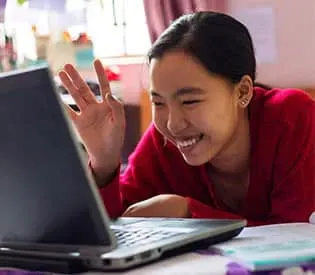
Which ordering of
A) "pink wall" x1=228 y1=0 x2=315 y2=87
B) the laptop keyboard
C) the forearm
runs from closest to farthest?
the laptop keyboard, the forearm, "pink wall" x1=228 y1=0 x2=315 y2=87

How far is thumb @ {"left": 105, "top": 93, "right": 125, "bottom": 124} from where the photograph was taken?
1235 mm

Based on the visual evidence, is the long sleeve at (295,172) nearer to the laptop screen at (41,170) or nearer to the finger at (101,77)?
the finger at (101,77)

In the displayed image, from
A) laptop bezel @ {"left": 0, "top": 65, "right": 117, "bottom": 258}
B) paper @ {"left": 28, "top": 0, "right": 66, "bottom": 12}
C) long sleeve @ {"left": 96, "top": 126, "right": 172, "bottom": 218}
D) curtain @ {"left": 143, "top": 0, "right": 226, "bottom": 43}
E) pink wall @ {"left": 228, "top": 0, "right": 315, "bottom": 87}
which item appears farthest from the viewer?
paper @ {"left": 28, "top": 0, "right": 66, "bottom": 12}

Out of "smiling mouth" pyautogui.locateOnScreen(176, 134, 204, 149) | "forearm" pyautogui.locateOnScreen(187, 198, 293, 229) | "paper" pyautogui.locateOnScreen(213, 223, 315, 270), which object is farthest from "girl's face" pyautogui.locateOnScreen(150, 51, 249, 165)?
"paper" pyautogui.locateOnScreen(213, 223, 315, 270)

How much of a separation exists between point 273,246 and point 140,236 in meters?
0.16

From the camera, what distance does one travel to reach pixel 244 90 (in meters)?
1.32

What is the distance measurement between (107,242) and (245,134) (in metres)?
0.62

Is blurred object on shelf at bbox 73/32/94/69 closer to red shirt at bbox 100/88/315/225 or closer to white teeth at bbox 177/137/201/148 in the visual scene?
red shirt at bbox 100/88/315/225

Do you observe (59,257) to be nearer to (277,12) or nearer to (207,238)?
(207,238)

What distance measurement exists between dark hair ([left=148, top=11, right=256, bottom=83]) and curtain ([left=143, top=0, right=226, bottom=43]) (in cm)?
123

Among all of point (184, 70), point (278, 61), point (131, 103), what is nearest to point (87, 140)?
point (184, 70)

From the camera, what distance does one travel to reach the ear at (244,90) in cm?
131

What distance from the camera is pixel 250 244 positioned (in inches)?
34.2

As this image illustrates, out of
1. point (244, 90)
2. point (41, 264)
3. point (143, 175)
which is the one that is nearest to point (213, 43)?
point (244, 90)
